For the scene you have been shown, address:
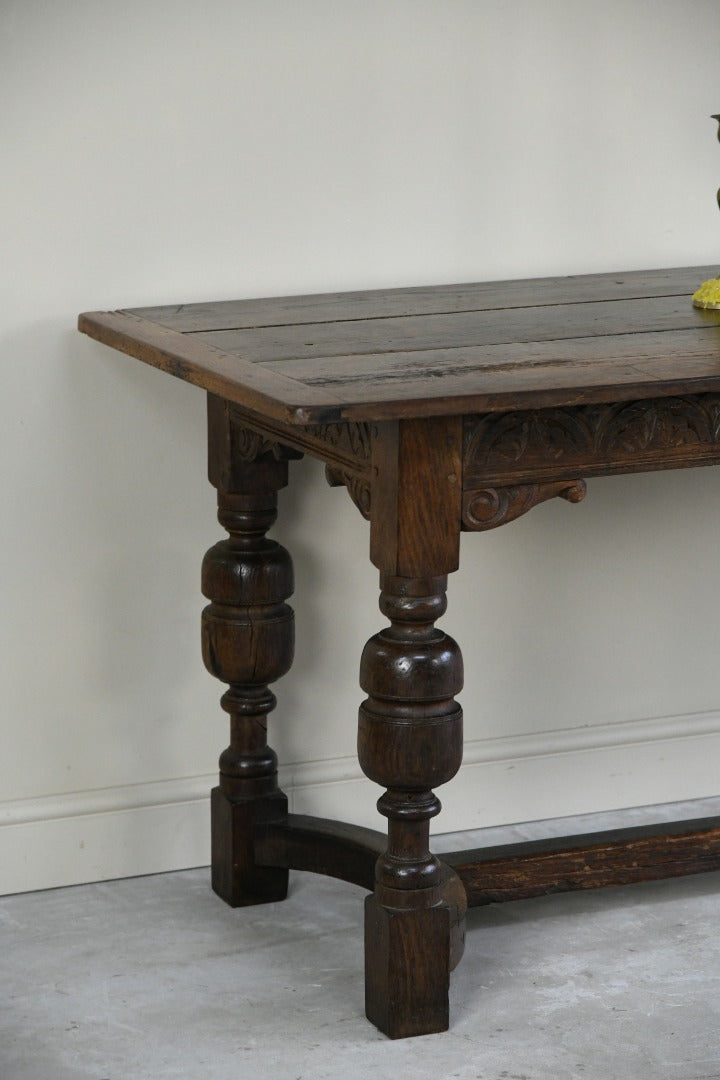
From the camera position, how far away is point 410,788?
205 centimetres

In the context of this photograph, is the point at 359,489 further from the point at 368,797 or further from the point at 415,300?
the point at 368,797

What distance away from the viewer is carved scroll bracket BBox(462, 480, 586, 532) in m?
1.95

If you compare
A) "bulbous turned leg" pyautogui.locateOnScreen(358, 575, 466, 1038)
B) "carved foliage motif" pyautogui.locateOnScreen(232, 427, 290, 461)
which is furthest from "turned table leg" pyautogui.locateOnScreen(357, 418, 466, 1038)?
"carved foliage motif" pyautogui.locateOnScreen(232, 427, 290, 461)

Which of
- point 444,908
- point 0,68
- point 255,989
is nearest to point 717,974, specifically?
point 444,908

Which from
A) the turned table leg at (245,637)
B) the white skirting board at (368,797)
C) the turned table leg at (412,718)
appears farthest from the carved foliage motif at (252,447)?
the white skirting board at (368,797)

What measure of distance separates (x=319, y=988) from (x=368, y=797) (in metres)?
0.59

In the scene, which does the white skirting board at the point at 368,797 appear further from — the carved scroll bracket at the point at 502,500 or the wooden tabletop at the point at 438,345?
the carved scroll bracket at the point at 502,500

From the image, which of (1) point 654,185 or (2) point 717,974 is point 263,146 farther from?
(2) point 717,974

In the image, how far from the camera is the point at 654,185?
286cm

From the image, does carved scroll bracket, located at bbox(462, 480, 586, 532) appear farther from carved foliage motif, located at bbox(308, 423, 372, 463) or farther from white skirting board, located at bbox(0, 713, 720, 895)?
white skirting board, located at bbox(0, 713, 720, 895)

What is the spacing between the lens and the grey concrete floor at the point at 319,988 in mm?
2080

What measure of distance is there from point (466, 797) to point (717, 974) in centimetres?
67

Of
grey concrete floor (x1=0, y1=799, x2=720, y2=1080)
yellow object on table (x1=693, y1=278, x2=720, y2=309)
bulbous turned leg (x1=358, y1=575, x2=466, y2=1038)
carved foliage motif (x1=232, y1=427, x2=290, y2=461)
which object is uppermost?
yellow object on table (x1=693, y1=278, x2=720, y2=309)

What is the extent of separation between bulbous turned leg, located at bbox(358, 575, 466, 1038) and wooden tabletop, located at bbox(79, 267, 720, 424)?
27 centimetres
